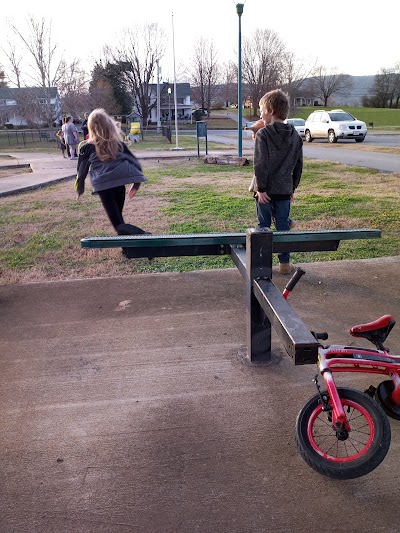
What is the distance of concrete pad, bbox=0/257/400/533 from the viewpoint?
2232 mm

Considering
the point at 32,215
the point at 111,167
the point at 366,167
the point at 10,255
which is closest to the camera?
the point at 111,167

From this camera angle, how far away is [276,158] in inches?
189

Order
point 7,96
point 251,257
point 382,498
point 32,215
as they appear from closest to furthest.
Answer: point 382,498, point 251,257, point 32,215, point 7,96

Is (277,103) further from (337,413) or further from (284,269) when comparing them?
(337,413)

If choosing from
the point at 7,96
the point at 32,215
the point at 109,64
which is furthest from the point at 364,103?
the point at 32,215

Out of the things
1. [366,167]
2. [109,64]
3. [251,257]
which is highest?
[109,64]

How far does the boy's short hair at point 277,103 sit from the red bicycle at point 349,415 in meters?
2.59

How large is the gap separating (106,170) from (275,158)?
5.91 feet

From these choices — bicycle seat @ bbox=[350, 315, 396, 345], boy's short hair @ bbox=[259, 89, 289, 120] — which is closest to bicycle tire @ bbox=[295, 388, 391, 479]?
bicycle seat @ bbox=[350, 315, 396, 345]

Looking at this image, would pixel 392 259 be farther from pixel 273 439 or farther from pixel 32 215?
pixel 32 215

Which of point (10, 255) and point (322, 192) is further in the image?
point (322, 192)

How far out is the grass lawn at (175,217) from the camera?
5852mm

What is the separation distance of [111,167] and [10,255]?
1.82m

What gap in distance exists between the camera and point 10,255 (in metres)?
6.35
